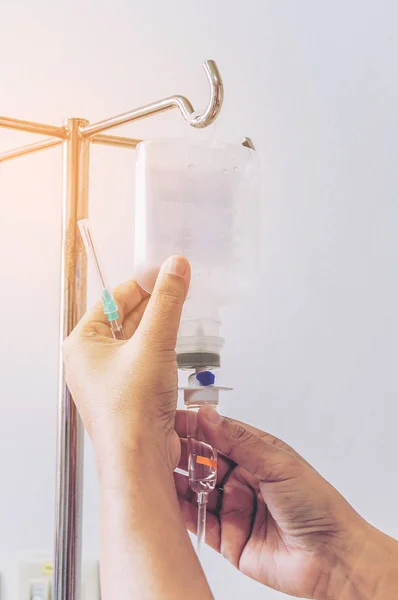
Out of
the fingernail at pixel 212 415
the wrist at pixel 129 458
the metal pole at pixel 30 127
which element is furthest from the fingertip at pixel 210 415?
the metal pole at pixel 30 127

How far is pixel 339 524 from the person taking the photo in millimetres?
964

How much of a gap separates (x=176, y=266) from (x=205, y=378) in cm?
15

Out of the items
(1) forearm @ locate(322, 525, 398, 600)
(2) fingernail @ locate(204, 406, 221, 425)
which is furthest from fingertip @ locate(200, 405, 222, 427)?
(1) forearm @ locate(322, 525, 398, 600)

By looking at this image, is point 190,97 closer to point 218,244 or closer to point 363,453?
point 218,244

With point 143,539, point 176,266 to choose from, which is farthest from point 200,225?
point 143,539

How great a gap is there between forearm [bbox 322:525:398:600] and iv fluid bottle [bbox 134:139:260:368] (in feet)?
1.25

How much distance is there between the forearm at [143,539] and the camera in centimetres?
68

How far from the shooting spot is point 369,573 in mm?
963

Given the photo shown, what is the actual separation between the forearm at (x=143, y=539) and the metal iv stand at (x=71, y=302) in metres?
0.21

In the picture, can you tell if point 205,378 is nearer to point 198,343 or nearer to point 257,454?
point 198,343

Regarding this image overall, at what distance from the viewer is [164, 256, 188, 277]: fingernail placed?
0.77 metres

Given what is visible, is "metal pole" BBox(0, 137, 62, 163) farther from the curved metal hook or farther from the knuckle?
the knuckle

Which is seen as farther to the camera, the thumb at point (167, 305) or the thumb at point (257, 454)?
the thumb at point (257, 454)

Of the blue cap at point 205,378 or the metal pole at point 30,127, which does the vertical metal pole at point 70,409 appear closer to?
the metal pole at point 30,127
